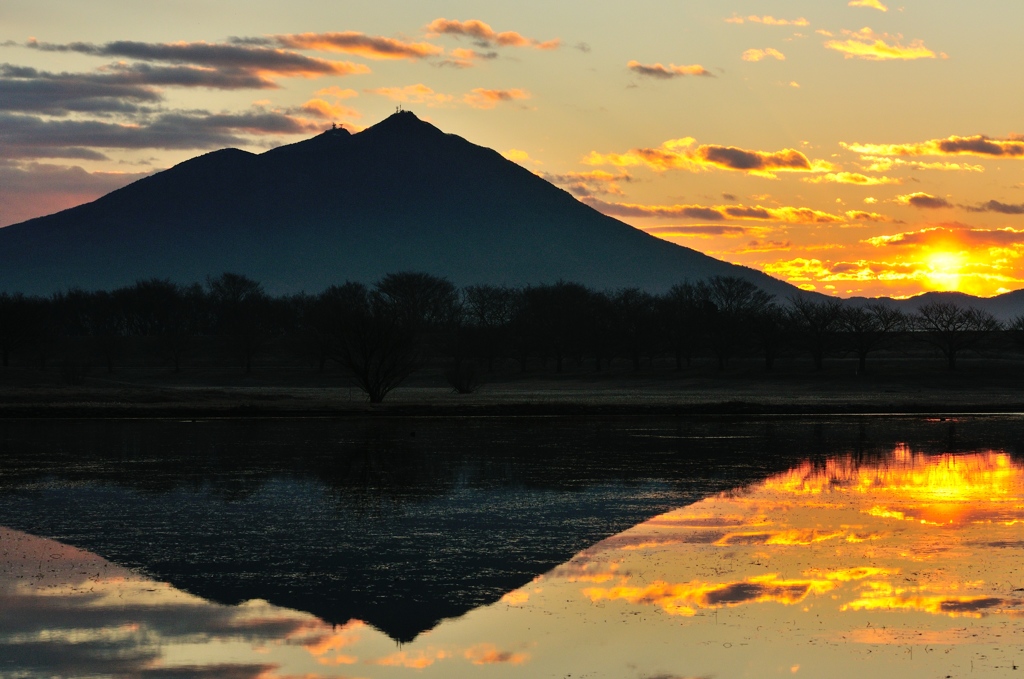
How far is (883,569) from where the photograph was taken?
20.1m

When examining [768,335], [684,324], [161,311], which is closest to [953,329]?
[768,335]

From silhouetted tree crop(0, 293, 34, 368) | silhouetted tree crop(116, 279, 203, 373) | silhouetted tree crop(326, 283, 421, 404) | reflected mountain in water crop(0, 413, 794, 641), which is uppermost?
silhouetted tree crop(116, 279, 203, 373)

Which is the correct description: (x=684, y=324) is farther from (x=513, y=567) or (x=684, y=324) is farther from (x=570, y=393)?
(x=513, y=567)

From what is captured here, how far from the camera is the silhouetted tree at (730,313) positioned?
4747 inches

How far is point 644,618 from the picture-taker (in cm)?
1706

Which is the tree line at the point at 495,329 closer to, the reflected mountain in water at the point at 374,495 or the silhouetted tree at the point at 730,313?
the silhouetted tree at the point at 730,313

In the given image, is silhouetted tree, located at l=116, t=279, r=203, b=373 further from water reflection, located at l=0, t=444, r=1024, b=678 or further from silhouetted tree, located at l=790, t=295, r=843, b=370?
water reflection, located at l=0, t=444, r=1024, b=678

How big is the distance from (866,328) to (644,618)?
367 ft

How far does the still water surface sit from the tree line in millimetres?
45046

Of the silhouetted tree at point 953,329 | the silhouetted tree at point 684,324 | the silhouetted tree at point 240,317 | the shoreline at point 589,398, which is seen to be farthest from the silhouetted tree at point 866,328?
the silhouetted tree at point 240,317

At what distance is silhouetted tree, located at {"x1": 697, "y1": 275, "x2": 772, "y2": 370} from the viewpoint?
396 ft

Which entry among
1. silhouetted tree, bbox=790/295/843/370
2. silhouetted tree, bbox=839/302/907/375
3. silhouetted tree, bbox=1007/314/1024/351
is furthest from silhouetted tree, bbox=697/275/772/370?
silhouetted tree, bbox=1007/314/1024/351

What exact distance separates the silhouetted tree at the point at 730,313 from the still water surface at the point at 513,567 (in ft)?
270

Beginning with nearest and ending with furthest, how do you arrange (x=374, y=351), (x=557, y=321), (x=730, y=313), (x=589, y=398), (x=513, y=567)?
1. (x=513, y=567)
2. (x=374, y=351)
3. (x=589, y=398)
4. (x=730, y=313)
5. (x=557, y=321)
